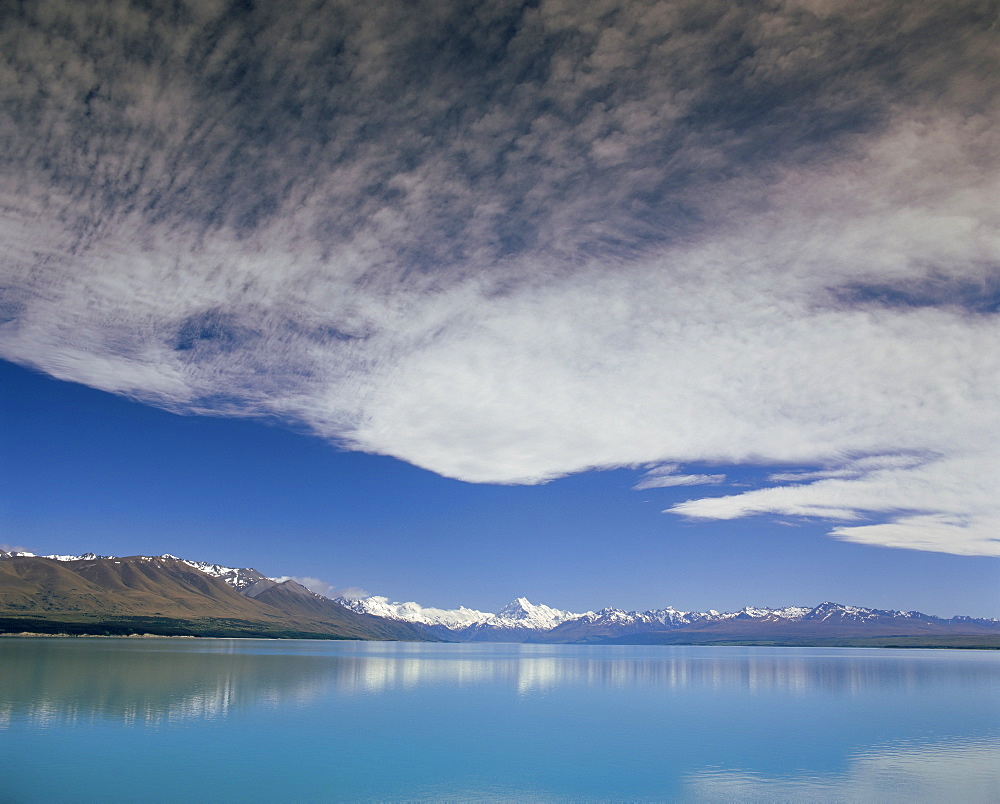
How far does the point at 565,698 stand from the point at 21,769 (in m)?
55.6

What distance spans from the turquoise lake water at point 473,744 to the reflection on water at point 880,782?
0.16 metres

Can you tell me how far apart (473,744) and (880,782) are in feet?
83.5

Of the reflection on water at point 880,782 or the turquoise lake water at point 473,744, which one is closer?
the reflection on water at point 880,782

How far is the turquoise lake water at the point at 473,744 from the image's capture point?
32719mm

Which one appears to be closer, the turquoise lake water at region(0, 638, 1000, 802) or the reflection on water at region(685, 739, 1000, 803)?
the reflection on water at region(685, 739, 1000, 803)

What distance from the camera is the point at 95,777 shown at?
32844 mm

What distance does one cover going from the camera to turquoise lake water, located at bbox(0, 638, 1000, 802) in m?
32.7

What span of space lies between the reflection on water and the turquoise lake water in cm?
16

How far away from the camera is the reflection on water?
32562 millimetres

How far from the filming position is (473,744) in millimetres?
44719

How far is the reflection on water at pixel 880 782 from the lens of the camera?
107 ft

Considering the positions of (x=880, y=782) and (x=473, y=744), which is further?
(x=473, y=744)

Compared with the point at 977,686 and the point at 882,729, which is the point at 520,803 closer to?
the point at 882,729

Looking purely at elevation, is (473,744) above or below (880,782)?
below
